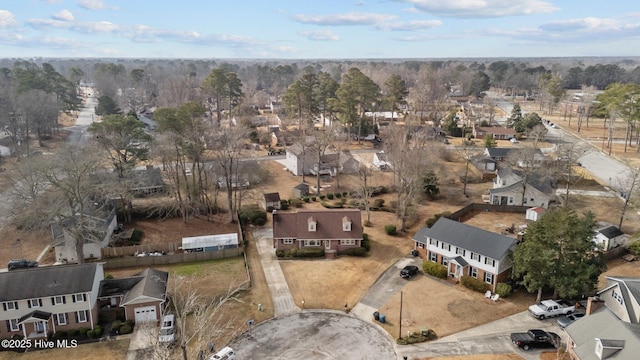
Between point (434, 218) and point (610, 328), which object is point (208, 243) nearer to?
point (434, 218)

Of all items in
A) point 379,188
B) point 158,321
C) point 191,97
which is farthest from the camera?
point 191,97

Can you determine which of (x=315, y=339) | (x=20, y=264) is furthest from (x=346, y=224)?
(x=20, y=264)

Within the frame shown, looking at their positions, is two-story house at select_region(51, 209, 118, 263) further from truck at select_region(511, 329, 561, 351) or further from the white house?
the white house

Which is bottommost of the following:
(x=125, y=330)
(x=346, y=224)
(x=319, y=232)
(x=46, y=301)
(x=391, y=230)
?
(x=125, y=330)

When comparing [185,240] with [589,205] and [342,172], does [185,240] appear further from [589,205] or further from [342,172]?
[589,205]

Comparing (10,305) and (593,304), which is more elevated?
(593,304)

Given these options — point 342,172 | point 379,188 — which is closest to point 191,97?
point 342,172
